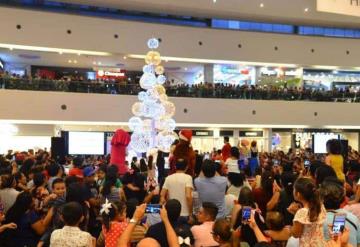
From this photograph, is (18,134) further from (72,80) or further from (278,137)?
(278,137)

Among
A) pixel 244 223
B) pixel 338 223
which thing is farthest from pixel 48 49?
pixel 338 223

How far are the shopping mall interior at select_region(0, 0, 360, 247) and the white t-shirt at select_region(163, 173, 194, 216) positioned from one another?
1111cm

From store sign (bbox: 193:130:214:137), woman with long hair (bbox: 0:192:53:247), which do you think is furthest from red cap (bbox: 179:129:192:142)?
store sign (bbox: 193:130:214:137)

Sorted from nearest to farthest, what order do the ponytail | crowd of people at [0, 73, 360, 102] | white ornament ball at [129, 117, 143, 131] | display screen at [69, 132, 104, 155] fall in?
the ponytail
white ornament ball at [129, 117, 143, 131]
display screen at [69, 132, 104, 155]
crowd of people at [0, 73, 360, 102]

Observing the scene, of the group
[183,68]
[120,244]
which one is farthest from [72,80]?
[120,244]

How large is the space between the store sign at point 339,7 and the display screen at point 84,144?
15772mm

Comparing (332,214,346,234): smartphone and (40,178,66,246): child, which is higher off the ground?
(332,214,346,234): smartphone

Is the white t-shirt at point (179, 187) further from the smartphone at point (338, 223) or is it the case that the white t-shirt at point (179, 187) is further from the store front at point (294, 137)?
the store front at point (294, 137)

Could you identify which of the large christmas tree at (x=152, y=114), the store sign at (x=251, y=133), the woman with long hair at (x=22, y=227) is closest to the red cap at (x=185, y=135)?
the woman with long hair at (x=22, y=227)

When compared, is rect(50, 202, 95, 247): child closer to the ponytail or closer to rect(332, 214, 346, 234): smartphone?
the ponytail

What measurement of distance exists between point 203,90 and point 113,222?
20517 mm

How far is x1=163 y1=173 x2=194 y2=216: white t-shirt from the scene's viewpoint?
229 inches

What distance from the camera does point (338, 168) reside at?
7148 mm

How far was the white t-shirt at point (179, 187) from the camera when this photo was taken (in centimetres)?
581
